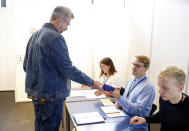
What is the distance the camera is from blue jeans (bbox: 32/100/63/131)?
172 centimetres

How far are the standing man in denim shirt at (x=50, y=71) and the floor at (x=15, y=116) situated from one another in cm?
140

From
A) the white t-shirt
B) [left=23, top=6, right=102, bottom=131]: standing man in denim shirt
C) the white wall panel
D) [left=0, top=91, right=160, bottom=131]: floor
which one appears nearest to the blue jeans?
[left=23, top=6, right=102, bottom=131]: standing man in denim shirt

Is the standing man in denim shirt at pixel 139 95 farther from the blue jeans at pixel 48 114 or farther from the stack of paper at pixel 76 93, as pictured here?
the stack of paper at pixel 76 93

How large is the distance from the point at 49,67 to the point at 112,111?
75cm

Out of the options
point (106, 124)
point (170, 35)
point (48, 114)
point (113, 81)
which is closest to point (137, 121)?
point (106, 124)

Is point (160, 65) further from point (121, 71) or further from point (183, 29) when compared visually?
point (121, 71)

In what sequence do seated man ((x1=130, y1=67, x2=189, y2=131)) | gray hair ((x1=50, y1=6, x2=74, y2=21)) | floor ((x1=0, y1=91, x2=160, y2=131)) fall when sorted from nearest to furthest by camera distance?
seated man ((x1=130, y1=67, x2=189, y2=131)) → gray hair ((x1=50, y1=6, x2=74, y2=21)) → floor ((x1=0, y1=91, x2=160, y2=131))

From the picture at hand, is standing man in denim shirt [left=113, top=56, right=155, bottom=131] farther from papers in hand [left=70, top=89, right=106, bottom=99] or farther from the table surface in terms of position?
papers in hand [left=70, top=89, right=106, bottom=99]

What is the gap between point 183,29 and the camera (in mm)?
2754

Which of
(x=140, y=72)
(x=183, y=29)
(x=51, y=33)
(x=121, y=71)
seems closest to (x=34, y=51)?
(x=51, y=33)

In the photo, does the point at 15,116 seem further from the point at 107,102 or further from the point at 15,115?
the point at 107,102

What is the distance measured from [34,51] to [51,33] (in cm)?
22

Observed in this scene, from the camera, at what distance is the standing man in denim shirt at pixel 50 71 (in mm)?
1621

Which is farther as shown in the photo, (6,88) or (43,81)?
(6,88)
